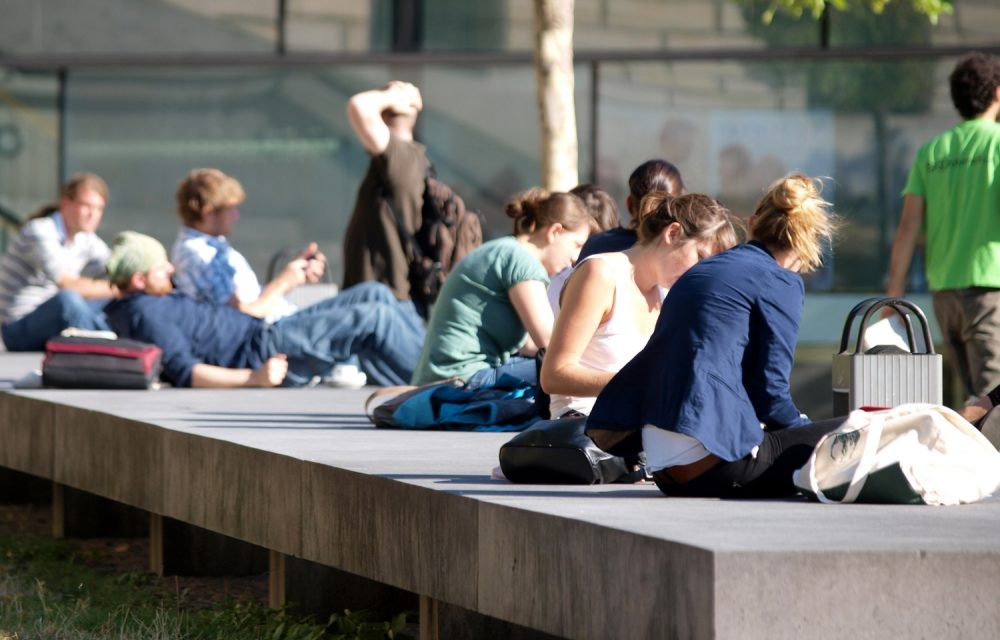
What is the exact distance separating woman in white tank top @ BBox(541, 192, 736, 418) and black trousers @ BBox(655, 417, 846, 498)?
2.47 ft

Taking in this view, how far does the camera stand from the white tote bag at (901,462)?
14.5 feet

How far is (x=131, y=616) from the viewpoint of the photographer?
6195 millimetres

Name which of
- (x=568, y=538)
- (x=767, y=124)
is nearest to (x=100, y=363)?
(x=568, y=538)

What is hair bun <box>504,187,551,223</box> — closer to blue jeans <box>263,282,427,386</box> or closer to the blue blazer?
blue jeans <box>263,282,427,386</box>

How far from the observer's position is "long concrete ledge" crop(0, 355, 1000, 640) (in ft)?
11.7

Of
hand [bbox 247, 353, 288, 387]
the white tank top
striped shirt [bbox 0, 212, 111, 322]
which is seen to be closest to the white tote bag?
the white tank top

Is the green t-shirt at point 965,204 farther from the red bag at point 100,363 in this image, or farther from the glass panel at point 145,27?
the glass panel at point 145,27

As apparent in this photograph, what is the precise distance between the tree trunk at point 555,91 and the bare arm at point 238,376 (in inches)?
91.5

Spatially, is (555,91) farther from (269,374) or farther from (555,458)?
(555,458)

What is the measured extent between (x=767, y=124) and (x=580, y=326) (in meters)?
9.98

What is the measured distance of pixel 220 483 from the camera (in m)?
6.02

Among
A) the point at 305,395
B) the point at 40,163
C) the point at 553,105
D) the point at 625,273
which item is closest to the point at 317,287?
the point at 553,105

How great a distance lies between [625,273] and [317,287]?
6.89 meters

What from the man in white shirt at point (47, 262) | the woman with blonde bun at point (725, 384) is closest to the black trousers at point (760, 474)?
the woman with blonde bun at point (725, 384)
